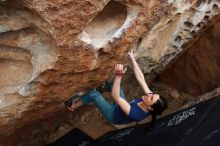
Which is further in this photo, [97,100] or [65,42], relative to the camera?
[97,100]

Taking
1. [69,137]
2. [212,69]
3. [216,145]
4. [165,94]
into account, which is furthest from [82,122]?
[216,145]

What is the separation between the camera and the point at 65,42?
6.79ft

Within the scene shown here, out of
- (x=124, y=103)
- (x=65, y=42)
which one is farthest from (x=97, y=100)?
(x=65, y=42)

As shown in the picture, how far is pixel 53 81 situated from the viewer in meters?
2.30

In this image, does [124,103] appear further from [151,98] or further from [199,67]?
[199,67]

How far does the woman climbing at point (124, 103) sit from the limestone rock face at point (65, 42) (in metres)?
0.06

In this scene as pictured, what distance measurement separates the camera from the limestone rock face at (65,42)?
1.97m

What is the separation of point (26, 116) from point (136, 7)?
86 centimetres

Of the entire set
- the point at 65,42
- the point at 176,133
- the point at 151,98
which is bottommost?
the point at 176,133

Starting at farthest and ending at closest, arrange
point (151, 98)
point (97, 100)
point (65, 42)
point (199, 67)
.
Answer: point (199, 67)
point (97, 100)
point (151, 98)
point (65, 42)

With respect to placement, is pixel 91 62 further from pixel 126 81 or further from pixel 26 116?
pixel 126 81

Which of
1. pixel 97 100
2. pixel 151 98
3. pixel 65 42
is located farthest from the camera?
pixel 97 100

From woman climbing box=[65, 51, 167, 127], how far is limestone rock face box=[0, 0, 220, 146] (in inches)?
2.4

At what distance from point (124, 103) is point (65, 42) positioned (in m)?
0.49
